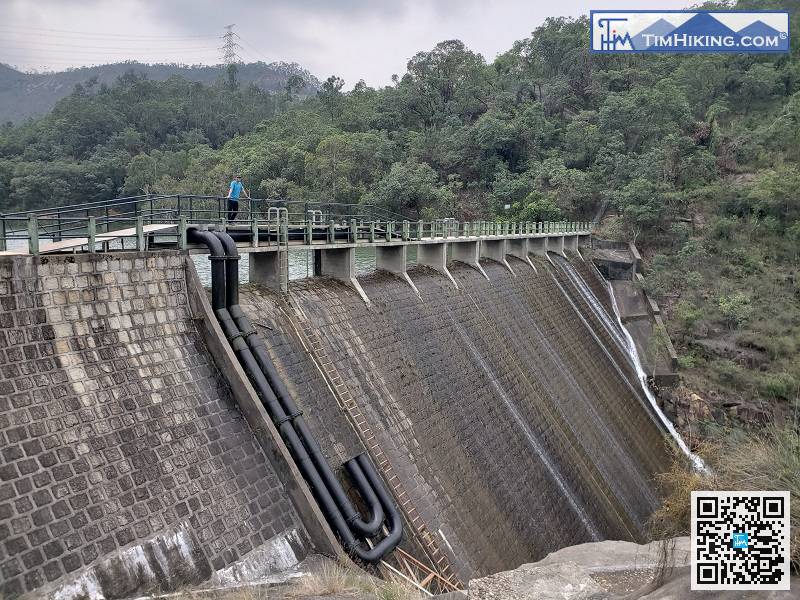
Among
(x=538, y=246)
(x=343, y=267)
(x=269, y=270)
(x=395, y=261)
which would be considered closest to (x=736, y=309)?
(x=538, y=246)

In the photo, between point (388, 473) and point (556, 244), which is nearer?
point (388, 473)

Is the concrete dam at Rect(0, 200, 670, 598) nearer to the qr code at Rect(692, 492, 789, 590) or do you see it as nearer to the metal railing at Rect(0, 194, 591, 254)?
the metal railing at Rect(0, 194, 591, 254)

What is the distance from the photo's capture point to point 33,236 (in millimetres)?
7387

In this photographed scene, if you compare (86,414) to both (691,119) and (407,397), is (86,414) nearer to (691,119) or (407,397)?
(407,397)

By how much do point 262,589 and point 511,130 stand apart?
4960 cm

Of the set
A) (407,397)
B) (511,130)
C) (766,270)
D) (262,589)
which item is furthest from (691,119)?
(262,589)

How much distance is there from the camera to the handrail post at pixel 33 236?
733 centimetres

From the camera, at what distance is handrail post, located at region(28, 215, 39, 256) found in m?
7.33

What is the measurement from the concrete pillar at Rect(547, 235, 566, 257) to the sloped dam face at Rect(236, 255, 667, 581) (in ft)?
34.5

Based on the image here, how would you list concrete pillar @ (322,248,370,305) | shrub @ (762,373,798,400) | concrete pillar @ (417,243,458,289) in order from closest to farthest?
concrete pillar @ (322,248,370,305)
concrete pillar @ (417,243,458,289)
shrub @ (762,373,798,400)

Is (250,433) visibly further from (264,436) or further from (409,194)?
(409,194)

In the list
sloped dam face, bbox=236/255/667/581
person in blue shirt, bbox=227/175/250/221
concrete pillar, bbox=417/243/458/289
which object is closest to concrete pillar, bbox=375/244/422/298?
sloped dam face, bbox=236/255/667/581

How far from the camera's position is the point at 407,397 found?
13.9 meters

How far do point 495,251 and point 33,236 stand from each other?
21930 mm
